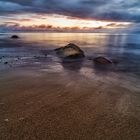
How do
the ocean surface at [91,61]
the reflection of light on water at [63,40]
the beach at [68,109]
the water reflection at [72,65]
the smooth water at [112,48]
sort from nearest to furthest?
the beach at [68,109]
the ocean surface at [91,61]
the water reflection at [72,65]
the smooth water at [112,48]
the reflection of light on water at [63,40]

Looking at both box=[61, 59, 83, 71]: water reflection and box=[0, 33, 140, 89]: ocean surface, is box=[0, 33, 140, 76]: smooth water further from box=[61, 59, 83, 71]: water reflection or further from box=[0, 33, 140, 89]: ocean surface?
box=[61, 59, 83, 71]: water reflection

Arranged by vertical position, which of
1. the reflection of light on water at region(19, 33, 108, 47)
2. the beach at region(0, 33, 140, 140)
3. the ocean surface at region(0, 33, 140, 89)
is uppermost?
the beach at region(0, 33, 140, 140)

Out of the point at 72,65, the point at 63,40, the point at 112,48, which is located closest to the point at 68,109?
the point at 72,65

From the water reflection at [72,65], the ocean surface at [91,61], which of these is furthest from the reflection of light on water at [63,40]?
the water reflection at [72,65]

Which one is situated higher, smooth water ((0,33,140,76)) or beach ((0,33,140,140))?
beach ((0,33,140,140))

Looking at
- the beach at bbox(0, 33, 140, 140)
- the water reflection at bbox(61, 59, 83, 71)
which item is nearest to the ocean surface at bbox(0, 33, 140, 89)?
the water reflection at bbox(61, 59, 83, 71)

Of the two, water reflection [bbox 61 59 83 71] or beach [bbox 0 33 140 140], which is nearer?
beach [bbox 0 33 140 140]

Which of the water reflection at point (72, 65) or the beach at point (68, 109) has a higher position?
the beach at point (68, 109)

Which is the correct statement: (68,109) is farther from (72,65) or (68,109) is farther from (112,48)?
(112,48)

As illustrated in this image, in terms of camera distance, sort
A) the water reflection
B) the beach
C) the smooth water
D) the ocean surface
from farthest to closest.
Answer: the smooth water → the water reflection → the ocean surface → the beach

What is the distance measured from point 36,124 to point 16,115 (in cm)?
96

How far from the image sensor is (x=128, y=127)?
22.0 feet

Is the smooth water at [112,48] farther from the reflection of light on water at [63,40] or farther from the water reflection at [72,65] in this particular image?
the water reflection at [72,65]

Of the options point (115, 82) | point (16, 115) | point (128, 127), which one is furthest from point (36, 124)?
point (115, 82)
